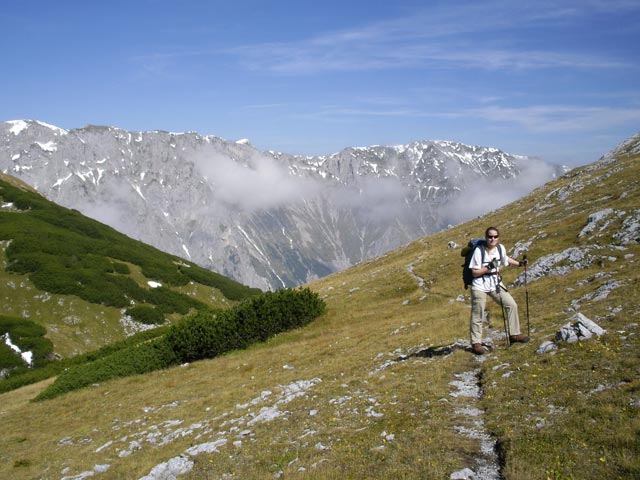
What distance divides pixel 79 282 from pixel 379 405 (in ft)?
341

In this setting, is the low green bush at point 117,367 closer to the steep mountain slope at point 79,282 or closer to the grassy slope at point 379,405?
the grassy slope at point 379,405

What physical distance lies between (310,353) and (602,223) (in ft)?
86.8

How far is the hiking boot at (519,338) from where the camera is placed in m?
17.6

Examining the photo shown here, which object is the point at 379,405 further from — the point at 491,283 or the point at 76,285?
the point at 76,285

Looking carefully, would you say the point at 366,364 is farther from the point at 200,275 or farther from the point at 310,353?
the point at 200,275

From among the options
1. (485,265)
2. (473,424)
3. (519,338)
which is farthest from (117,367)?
(473,424)

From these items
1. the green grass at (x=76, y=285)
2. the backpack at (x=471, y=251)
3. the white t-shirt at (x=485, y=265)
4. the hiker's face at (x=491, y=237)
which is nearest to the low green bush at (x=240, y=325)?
the backpack at (x=471, y=251)

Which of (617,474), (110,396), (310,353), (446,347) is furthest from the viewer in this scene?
(110,396)

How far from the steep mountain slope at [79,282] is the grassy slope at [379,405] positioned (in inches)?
2340

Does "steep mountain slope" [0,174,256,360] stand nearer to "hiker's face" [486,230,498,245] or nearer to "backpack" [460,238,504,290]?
"backpack" [460,238,504,290]

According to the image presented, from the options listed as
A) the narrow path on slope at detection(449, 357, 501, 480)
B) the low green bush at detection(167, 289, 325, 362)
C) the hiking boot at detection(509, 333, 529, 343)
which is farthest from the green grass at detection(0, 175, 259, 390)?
the hiking boot at detection(509, 333, 529, 343)

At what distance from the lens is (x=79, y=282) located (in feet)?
334

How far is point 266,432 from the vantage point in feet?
→ 49.8

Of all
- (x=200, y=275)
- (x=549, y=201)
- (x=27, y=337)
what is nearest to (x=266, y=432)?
(x=549, y=201)
